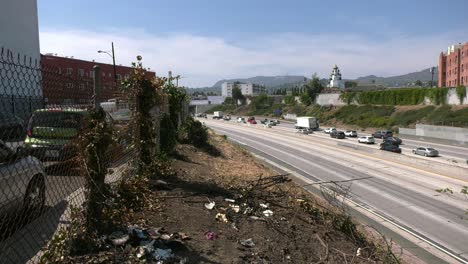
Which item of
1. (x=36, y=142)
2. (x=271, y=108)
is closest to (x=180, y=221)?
(x=36, y=142)

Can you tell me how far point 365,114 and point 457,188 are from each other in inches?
2563

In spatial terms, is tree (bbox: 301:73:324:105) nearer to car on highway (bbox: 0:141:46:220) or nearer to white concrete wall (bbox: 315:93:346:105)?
white concrete wall (bbox: 315:93:346:105)

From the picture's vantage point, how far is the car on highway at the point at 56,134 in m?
5.41

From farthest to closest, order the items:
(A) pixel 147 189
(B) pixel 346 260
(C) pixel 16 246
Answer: (A) pixel 147 189 < (B) pixel 346 260 < (C) pixel 16 246

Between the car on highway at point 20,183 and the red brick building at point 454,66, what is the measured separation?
407 ft

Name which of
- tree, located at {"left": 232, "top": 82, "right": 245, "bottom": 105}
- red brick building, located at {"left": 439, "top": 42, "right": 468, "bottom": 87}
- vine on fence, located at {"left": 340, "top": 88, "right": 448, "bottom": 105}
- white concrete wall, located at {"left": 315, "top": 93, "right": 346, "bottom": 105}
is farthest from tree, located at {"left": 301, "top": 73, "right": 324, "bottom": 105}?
tree, located at {"left": 232, "top": 82, "right": 245, "bottom": 105}

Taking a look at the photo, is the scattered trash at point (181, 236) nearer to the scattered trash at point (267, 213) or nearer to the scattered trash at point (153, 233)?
the scattered trash at point (153, 233)

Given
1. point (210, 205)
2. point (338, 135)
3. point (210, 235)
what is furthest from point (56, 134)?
point (338, 135)

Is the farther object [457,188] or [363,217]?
[457,188]

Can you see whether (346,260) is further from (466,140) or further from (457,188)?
(466,140)

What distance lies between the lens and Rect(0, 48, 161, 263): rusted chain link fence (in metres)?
4.50

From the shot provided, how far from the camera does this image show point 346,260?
7000 mm

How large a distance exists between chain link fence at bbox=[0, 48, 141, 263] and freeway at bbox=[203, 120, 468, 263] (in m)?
15.0

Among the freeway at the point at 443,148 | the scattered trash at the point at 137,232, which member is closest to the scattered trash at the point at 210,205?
the scattered trash at the point at 137,232
